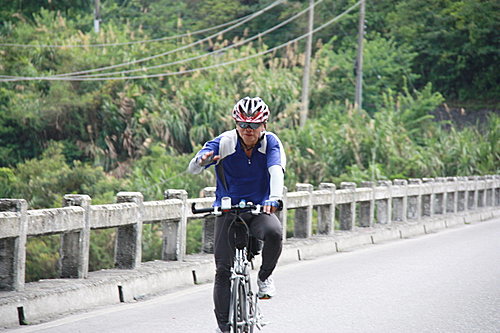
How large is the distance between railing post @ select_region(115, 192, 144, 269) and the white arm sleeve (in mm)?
3809

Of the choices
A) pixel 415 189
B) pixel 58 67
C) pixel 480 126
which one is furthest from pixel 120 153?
pixel 480 126

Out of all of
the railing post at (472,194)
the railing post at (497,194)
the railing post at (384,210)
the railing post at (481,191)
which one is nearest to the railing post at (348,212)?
the railing post at (384,210)

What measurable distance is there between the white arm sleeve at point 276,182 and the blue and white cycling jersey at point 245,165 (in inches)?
3.4

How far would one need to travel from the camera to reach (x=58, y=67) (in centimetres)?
3966

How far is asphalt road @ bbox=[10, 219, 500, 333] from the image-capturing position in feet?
27.2

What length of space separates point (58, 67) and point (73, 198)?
31.0 m

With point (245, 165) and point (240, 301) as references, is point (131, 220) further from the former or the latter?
point (240, 301)

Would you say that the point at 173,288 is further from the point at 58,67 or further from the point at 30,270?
the point at 58,67

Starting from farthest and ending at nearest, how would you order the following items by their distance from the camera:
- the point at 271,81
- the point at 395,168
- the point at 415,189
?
the point at 271,81 → the point at 395,168 → the point at 415,189

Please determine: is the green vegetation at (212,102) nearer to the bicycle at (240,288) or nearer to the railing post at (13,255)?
the railing post at (13,255)

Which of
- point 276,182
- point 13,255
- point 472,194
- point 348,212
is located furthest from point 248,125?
point 472,194

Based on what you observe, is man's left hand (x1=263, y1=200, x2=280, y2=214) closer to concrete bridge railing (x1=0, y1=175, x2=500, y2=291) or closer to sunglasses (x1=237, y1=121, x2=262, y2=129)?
sunglasses (x1=237, y1=121, x2=262, y2=129)

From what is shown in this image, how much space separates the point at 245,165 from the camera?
735 cm

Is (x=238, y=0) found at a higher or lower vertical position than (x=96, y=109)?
higher
